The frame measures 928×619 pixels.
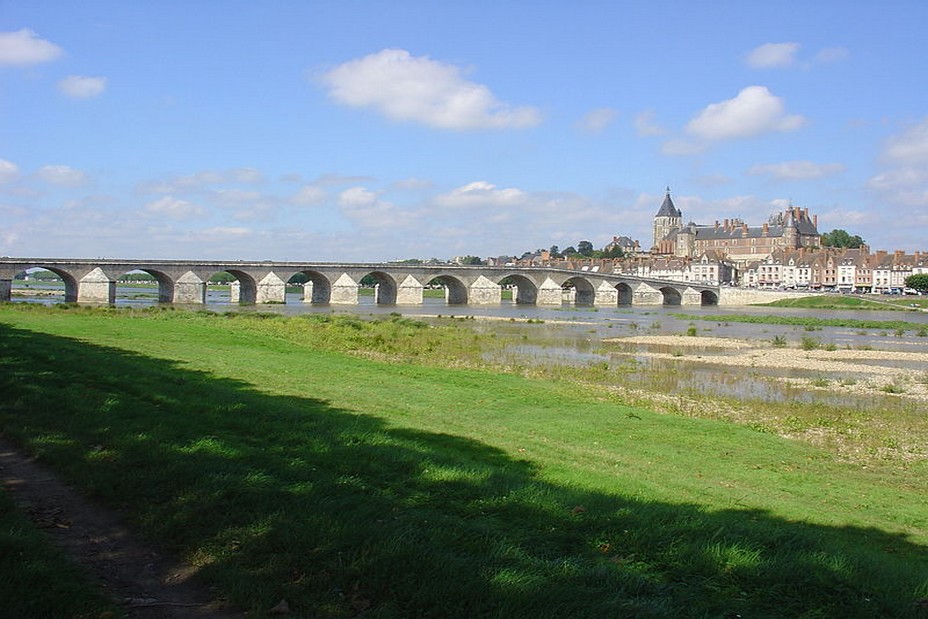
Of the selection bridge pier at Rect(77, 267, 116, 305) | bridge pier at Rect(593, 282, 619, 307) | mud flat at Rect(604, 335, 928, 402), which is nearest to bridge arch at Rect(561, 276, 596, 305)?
bridge pier at Rect(593, 282, 619, 307)

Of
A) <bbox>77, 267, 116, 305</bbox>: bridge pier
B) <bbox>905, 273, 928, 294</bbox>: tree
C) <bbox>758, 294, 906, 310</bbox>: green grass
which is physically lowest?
<bbox>758, 294, 906, 310</bbox>: green grass

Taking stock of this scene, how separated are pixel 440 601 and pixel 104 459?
3.99 meters

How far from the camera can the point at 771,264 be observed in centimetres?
15850

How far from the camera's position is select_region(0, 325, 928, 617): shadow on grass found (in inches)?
172

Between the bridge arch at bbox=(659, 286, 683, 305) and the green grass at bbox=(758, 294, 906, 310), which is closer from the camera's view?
the green grass at bbox=(758, 294, 906, 310)

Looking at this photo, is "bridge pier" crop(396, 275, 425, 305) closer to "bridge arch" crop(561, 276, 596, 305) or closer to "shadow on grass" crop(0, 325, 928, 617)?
"bridge arch" crop(561, 276, 596, 305)

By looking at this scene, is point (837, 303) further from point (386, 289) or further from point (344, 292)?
point (344, 292)

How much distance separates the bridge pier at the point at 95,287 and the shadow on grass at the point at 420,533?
2851 inches

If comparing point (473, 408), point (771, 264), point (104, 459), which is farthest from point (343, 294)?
point (771, 264)

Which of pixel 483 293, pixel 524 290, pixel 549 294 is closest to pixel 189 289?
pixel 483 293

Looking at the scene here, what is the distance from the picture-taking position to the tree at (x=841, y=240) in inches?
7554

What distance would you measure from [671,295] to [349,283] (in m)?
53.6

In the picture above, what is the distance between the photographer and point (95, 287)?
243 feet

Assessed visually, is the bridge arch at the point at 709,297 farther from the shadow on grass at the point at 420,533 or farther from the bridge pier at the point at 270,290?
the shadow on grass at the point at 420,533
